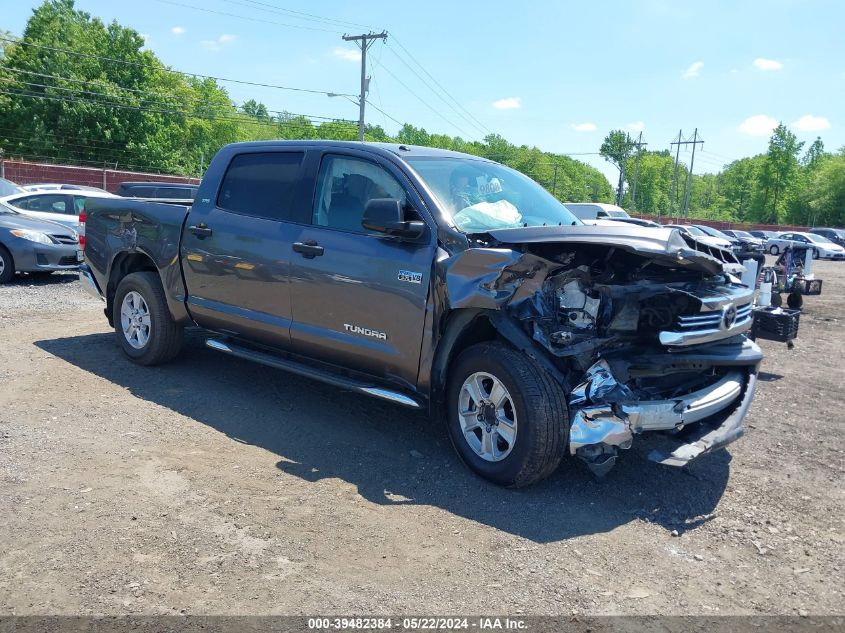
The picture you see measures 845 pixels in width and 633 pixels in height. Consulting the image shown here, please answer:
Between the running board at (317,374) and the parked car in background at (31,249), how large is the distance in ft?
22.6

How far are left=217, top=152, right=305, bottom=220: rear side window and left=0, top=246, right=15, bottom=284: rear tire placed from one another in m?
7.22

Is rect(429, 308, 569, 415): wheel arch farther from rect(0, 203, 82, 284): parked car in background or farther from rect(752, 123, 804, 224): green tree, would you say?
rect(752, 123, 804, 224): green tree

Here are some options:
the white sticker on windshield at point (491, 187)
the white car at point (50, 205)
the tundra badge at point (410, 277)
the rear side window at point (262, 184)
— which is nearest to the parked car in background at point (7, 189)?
the white car at point (50, 205)

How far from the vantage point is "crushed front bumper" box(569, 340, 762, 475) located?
12.4 ft

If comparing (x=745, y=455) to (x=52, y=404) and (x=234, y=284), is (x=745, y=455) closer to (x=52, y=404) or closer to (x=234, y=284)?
(x=234, y=284)

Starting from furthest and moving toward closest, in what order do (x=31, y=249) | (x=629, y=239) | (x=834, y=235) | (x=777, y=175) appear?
1. (x=777, y=175)
2. (x=834, y=235)
3. (x=31, y=249)
4. (x=629, y=239)

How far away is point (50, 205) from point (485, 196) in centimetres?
1143

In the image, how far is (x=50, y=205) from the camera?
13.3 m

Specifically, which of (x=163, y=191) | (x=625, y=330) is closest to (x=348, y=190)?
(x=625, y=330)

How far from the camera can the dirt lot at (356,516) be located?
3.03m

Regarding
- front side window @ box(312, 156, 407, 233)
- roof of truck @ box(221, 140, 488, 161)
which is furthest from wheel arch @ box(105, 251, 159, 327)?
front side window @ box(312, 156, 407, 233)

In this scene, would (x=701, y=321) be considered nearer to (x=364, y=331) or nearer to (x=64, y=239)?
(x=364, y=331)

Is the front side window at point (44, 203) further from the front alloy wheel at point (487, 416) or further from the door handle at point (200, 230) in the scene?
the front alloy wheel at point (487, 416)

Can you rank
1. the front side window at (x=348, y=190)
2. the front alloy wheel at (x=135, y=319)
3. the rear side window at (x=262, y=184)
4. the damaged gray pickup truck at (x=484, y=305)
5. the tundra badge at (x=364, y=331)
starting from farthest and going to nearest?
the front alloy wheel at (x=135, y=319), the rear side window at (x=262, y=184), the front side window at (x=348, y=190), the tundra badge at (x=364, y=331), the damaged gray pickup truck at (x=484, y=305)
